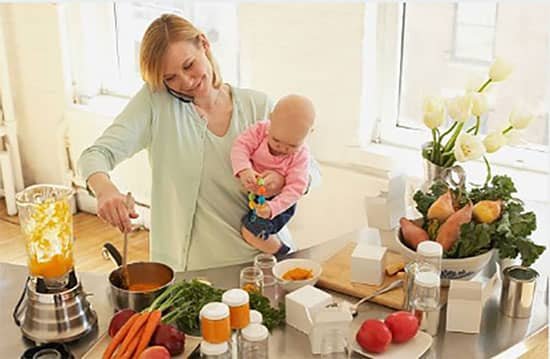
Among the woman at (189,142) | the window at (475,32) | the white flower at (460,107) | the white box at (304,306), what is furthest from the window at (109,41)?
the white box at (304,306)

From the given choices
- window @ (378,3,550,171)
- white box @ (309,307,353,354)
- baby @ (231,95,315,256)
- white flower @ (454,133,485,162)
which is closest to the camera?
white box @ (309,307,353,354)

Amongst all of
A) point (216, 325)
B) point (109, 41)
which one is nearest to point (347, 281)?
point (216, 325)

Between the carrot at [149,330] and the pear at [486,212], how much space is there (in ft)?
2.59

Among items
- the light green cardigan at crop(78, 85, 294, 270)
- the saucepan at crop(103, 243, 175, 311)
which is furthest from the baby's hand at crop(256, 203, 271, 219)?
the saucepan at crop(103, 243, 175, 311)

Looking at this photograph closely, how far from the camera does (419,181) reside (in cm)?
303

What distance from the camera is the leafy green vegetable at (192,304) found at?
172cm

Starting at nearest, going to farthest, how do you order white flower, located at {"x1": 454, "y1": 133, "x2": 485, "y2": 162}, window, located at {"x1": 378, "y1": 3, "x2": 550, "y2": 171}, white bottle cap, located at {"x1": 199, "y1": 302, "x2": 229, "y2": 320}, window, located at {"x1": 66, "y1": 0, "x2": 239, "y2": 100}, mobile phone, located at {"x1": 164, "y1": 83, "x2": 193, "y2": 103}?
white bottle cap, located at {"x1": 199, "y1": 302, "x2": 229, "y2": 320}, white flower, located at {"x1": 454, "y1": 133, "x2": 485, "y2": 162}, mobile phone, located at {"x1": 164, "y1": 83, "x2": 193, "y2": 103}, window, located at {"x1": 378, "y1": 3, "x2": 550, "y2": 171}, window, located at {"x1": 66, "y1": 0, "x2": 239, "y2": 100}

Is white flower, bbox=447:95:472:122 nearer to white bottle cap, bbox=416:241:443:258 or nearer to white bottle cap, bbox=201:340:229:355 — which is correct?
white bottle cap, bbox=416:241:443:258

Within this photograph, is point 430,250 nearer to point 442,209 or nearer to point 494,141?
point 442,209

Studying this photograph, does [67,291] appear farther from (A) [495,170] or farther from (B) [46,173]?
(B) [46,173]

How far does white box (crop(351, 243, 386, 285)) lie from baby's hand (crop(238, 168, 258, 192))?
382 millimetres

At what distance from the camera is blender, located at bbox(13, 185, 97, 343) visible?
5.61 ft

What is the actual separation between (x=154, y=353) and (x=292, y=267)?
1.68ft

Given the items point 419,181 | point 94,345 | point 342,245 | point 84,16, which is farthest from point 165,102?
point 84,16
